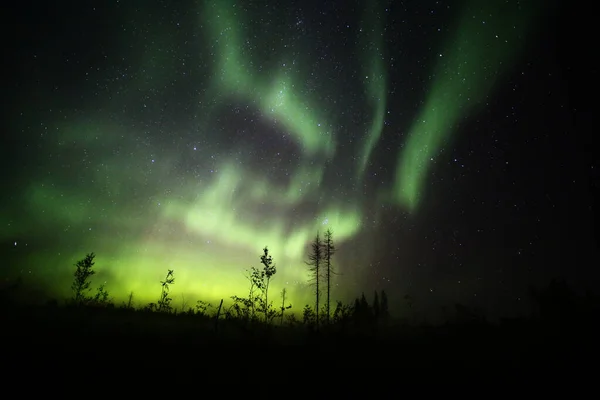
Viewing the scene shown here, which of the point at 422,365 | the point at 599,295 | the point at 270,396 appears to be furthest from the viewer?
the point at 599,295

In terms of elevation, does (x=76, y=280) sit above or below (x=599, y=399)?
above

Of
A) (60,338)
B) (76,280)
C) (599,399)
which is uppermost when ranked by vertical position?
(76,280)

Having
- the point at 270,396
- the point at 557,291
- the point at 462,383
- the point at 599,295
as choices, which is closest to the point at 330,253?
the point at 462,383

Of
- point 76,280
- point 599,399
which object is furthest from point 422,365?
point 76,280

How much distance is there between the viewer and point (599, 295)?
49.4 m

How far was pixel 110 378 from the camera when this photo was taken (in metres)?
8.18

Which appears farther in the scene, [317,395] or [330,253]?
[330,253]

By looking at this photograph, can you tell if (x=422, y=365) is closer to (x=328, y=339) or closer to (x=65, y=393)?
(x=328, y=339)

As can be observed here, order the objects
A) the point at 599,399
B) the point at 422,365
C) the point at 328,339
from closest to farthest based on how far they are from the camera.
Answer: the point at 599,399
the point at 422,365
the point at 328,339

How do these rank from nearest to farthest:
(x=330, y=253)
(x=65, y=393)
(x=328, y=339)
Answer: (x=65, y=393) → (x=328, y=339) → (x=330, y=253)

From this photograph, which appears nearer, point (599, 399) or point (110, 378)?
point (110, 378)

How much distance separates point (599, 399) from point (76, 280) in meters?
62.3

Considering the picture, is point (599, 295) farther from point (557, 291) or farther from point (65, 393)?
point (65, 393)

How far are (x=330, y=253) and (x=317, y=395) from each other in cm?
3337
